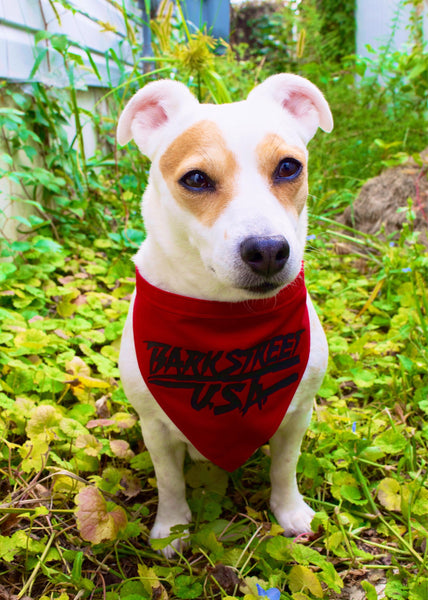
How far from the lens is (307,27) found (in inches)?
257

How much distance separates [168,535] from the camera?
1.89m

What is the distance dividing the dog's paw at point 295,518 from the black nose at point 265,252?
41.2 inches

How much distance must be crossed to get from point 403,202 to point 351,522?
303 cm

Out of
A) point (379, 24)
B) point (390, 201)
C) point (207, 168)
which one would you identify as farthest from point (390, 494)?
point (379, 24)

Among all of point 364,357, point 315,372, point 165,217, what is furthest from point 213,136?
point 364,357

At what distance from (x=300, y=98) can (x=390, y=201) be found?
8.61 feet

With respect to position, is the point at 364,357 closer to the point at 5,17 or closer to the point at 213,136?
the point at 213,136

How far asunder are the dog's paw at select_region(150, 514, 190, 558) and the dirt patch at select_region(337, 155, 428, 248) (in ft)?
9.20

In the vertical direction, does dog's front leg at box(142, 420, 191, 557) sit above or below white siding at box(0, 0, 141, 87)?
below

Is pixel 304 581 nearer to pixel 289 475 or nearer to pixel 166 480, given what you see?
pixel 289 475

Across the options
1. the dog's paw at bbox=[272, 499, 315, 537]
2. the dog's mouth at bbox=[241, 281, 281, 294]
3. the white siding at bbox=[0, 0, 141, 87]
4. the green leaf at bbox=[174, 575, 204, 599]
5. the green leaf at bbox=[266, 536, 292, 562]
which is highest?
the white siding at bbox=[0, 0, 141, 87]

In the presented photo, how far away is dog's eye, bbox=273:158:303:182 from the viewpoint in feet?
5.18

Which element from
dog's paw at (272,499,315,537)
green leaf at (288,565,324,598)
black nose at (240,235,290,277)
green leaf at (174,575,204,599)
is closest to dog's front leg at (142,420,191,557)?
green leaf at (174,575,204,599)

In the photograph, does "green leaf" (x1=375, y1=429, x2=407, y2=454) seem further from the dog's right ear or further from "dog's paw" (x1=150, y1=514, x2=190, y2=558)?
the dog's right ear
